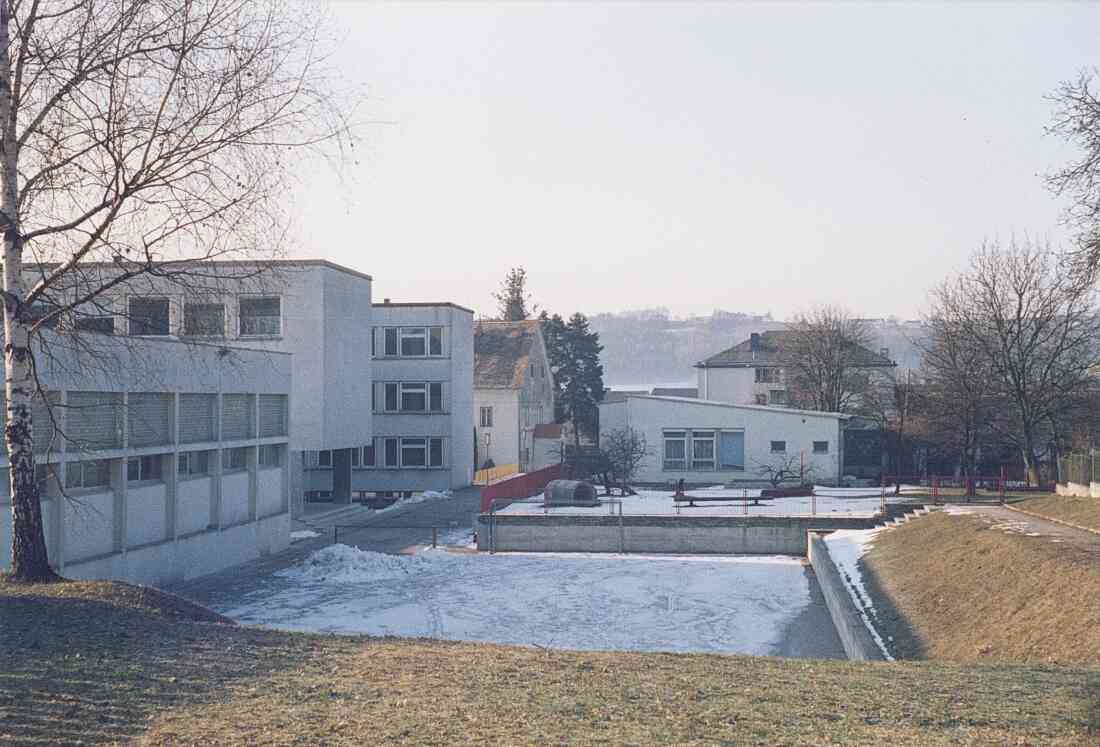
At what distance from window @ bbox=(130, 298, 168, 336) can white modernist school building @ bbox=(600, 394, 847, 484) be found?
92.2ft

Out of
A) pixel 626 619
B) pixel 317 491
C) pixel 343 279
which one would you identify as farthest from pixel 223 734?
pixel 317 491

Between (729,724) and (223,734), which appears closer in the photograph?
(223,734)

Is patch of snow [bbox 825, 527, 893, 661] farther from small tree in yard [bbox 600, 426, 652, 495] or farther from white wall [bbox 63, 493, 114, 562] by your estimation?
small tree in yard [bbox 600, 426, 652, 495]

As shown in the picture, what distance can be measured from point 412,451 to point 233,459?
62.1 feet

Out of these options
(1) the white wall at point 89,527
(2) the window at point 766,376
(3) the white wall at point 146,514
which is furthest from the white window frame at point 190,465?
(2) the window at point 766,376

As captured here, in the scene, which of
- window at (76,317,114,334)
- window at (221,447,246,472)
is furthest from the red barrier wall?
window at (76,317,114,334)

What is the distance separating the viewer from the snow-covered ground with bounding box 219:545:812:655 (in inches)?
784

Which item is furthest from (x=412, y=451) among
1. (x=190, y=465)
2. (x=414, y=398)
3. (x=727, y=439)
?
(x=190, y=465)

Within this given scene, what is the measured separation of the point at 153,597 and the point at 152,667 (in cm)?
350

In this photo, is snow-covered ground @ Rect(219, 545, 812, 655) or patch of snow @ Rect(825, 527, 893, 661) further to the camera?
snow-covered ground @ Rect(219, 545, 812, 655)

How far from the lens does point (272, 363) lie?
29125mm

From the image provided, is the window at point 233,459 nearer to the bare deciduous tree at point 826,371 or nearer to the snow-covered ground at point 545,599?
the snow-covered ground at point 545,599

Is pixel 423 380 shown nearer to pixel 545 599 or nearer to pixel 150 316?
pixel 545 599

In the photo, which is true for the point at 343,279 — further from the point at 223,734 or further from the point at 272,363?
the point at 223,734
